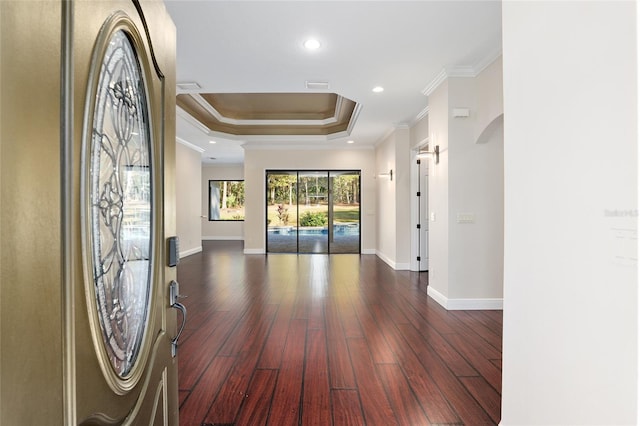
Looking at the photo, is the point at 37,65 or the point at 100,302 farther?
the point at 100,302

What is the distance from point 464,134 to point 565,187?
3.10 meters

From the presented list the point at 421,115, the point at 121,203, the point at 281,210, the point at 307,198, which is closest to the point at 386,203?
the point at 421,115

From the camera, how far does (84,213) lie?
2.34 feet

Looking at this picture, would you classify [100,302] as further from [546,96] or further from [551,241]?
[546,96]

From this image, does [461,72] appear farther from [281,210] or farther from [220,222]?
[220,222]

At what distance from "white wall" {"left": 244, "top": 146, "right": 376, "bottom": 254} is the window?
4252mm

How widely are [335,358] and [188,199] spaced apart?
6968 mm

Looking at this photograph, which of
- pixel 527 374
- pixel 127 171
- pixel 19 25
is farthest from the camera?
pixel 527 374

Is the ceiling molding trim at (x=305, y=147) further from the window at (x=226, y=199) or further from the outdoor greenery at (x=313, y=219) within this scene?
the window at (x=226, y=199)

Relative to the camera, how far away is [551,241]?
1373 mm

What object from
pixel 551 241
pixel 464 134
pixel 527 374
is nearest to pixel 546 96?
pixel 551 241

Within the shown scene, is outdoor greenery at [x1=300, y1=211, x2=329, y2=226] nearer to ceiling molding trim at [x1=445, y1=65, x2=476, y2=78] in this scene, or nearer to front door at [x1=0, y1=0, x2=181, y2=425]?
ceiling molding trim at [x1=445, y1=65, x2=476, y2=78]

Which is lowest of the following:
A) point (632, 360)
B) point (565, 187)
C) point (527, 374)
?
point (527, 374)

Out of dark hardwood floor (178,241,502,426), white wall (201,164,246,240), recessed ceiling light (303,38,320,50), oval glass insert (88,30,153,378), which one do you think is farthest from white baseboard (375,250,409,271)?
white wall (201,164,246,240)
